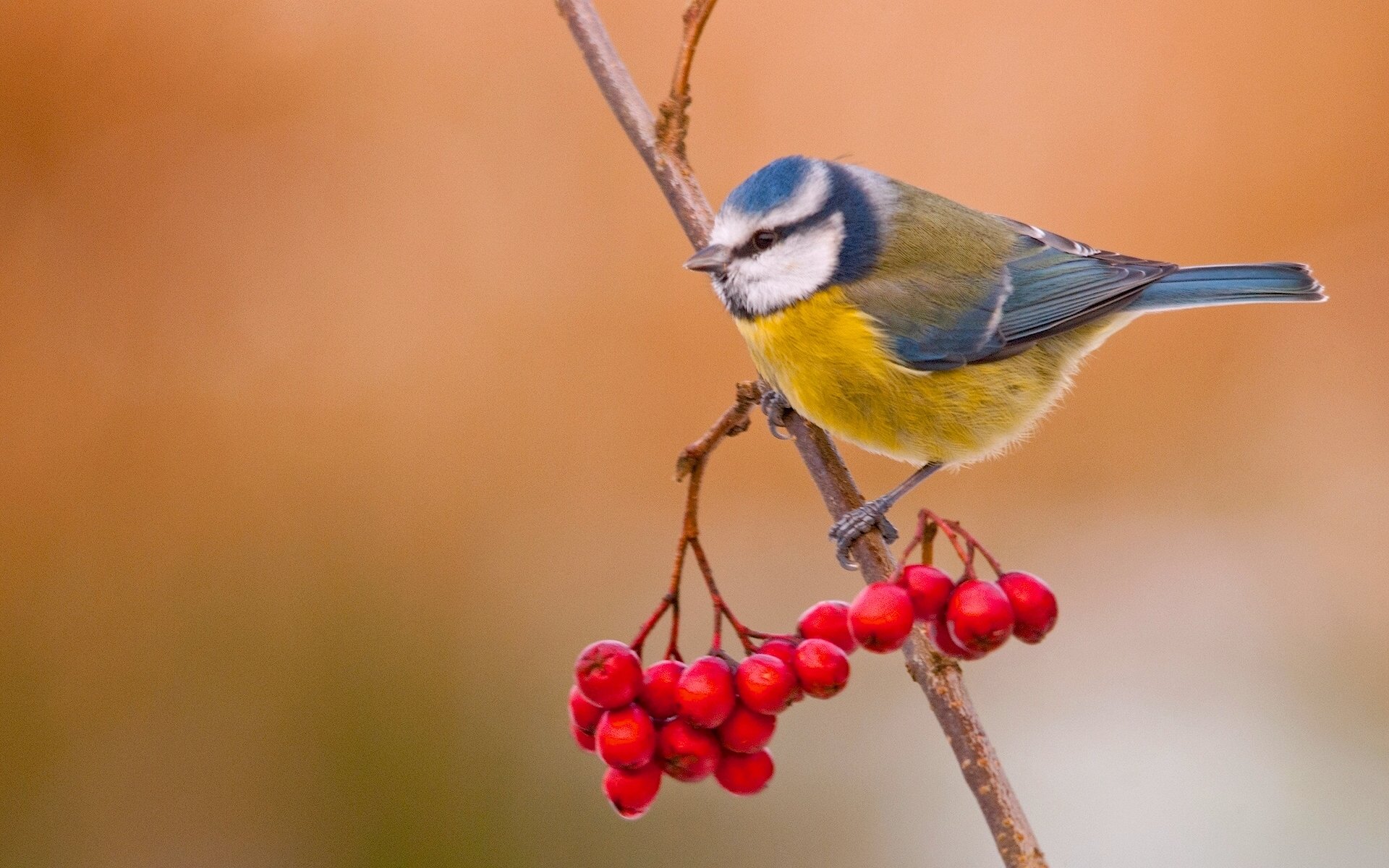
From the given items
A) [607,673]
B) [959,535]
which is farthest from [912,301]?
[607,673]

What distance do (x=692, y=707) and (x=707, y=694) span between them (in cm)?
2

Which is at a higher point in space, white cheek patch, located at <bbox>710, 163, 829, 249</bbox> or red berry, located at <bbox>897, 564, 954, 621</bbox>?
white cheek patch, located at <bbox>710, 163, 829, 249</bbox>

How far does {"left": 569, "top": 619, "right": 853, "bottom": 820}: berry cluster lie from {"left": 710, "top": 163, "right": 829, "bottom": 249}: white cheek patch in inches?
24.1

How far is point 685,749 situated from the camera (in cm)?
110

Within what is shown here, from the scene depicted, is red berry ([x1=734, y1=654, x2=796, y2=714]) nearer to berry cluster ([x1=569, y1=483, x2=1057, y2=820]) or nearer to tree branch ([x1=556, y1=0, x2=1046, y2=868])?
berry cluster ([x1=569, y1=483, x2=1057, y2=820])

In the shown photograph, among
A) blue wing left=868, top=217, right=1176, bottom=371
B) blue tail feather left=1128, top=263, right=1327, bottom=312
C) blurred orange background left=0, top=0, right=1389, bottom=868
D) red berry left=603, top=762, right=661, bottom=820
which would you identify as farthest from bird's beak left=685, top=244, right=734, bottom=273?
blurred orange background left=0, top=0, right=1389, bottom=868

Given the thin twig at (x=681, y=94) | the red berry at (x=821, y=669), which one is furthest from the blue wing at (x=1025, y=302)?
the red berry at (x=821, y=669)

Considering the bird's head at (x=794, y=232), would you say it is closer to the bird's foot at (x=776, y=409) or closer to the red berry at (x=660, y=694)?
the bird's foot at (x=776, y=409)

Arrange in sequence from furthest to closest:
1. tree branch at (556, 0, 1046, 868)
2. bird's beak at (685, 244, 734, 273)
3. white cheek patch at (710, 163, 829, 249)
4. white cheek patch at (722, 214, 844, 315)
A: white cheek patch at (722, 214, 844, 315)
white cheek patch at (710, 163, 829, 249)
bird's beak at (685, 244, 734, 273)
tree branch at (556, 0, 1046, 868)

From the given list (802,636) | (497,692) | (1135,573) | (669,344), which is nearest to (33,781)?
(497,692)

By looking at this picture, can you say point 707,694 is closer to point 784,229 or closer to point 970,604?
point 970,604

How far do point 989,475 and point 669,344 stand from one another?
0.76 m

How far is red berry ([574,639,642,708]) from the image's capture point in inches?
42.2

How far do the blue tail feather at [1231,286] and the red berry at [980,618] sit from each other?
0.98 m
